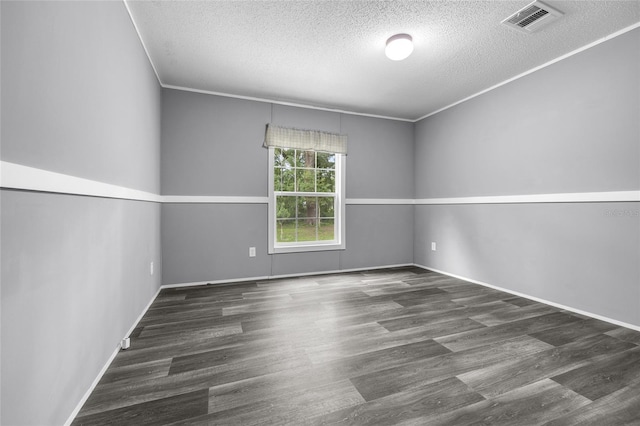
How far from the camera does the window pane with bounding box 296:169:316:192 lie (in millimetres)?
4062

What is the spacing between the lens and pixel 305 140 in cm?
394

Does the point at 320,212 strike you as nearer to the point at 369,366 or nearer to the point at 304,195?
the point at 304,195

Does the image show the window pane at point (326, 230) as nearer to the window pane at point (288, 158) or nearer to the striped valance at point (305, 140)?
the window pane at point (288, 158)

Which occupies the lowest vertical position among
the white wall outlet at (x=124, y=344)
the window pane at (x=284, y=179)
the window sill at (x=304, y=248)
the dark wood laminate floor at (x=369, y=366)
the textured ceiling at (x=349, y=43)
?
the dark wood laminate floor at (x=369, y=366)

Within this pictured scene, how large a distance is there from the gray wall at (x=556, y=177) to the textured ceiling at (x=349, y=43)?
270 millimetres

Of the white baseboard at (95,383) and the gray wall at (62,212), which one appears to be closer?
the gray wall at (62,212)

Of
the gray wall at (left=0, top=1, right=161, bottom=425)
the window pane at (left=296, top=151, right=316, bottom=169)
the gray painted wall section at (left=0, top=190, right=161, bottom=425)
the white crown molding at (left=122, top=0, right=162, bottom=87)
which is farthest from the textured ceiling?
the gray painted wall section at (left=0, top=190, right=161, bottom=425)

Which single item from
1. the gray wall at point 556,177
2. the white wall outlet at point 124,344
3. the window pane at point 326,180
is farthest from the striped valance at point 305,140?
the white wall outlet at point 124,344

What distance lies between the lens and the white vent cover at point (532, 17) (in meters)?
2.05

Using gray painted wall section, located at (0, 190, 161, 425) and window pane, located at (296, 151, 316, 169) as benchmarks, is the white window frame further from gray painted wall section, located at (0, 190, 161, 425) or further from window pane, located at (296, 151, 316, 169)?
gray painted wall section, located at (0, 190, 161, 425)

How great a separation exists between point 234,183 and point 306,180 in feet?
3.39

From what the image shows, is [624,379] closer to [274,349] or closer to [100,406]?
[274,349]

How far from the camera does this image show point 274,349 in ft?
6.27

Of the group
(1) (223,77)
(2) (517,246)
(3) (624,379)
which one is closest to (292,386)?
(3) (624,379)
